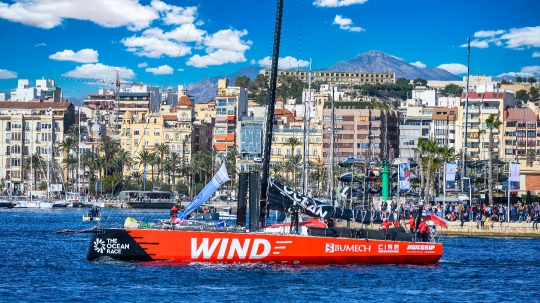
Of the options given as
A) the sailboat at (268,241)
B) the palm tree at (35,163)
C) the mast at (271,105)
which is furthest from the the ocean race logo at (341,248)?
the palm tree at (35,163)

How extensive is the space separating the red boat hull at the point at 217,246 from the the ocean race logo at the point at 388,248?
47.9 inches

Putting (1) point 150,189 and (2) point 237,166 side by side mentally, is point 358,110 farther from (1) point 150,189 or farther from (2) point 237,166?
(1) point 150,189

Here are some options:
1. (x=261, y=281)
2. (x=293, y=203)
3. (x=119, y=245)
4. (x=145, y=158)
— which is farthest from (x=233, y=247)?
(x=145, y=158)

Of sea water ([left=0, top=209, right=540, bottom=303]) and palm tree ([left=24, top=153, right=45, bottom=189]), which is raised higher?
palm tree ([left=24, top=153, right=45, bottom=189])

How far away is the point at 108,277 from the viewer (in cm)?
4194

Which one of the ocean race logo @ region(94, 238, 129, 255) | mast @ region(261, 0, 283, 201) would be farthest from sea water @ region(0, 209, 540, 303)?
mast @ region(261, 0, 283, 201)

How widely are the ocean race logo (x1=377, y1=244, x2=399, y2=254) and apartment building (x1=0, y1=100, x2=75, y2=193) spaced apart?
480 feet

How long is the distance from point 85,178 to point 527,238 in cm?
12458

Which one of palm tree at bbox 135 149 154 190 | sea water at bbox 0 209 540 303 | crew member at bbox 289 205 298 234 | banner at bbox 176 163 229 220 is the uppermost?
palm tree at bbox 135 149 154 190

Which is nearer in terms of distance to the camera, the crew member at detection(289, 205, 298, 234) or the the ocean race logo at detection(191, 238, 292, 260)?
the the ocean race logo at detection(191, 238, 292, 260)

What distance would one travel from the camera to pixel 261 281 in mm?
40812

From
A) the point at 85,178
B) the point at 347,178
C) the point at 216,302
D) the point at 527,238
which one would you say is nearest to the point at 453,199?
the point at 347,178

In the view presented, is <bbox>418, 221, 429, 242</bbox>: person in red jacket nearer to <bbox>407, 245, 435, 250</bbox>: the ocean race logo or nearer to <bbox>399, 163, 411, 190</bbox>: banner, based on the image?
<bbox>407, 245, 435, 250</bbox>: the ocean race logo

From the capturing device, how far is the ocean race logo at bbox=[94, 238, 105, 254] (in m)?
44.5
